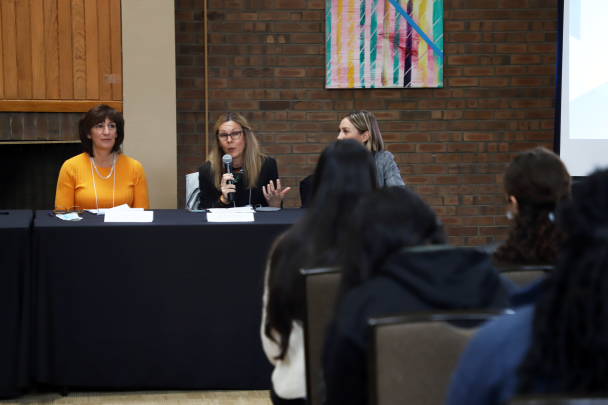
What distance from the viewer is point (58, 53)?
357 centimetres

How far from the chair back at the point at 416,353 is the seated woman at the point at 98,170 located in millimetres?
2510

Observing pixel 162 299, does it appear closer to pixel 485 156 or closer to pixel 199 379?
pixel 199 379

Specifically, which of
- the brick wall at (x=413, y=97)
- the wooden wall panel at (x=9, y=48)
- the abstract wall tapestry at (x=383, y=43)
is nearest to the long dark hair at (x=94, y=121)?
the wooden wall panel at (x=9, y=48)

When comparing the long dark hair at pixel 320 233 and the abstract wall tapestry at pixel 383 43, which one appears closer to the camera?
the long dark hair at pixel 320 233

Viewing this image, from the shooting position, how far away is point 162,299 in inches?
95.5

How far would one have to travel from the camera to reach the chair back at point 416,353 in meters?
0.89

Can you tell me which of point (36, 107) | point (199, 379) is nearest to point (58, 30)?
point (36, 107)

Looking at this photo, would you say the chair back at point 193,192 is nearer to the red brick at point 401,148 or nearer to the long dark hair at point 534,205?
the red brick at point 401,148

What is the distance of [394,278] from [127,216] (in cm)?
181

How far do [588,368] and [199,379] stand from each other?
2119 millimetres

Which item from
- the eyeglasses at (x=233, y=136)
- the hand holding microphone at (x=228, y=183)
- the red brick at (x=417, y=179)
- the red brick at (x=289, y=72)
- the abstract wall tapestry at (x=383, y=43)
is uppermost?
the abstract wall tapestry at (x=383, y=43)

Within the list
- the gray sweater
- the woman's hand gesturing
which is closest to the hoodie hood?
the woman's hand gesturing

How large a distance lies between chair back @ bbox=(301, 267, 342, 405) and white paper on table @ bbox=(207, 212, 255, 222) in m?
1.22

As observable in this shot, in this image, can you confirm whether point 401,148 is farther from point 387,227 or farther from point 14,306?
point 387,227
